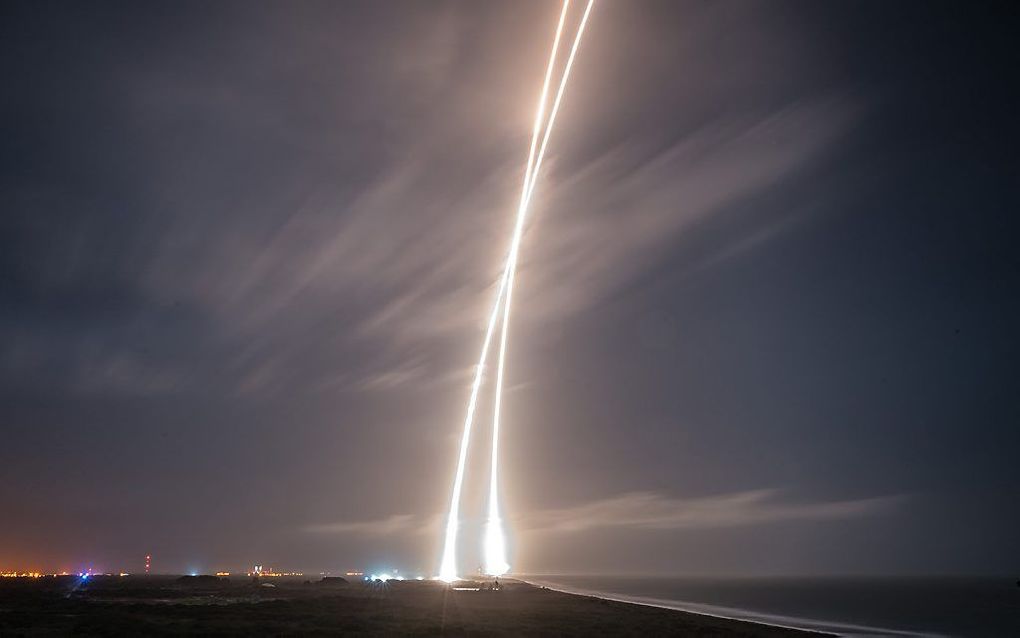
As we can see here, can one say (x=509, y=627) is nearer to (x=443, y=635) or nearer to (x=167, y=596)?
(x=443, y=635)

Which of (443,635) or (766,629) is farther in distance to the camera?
(766,629)

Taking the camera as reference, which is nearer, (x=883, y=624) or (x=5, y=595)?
(x=5, y=595)

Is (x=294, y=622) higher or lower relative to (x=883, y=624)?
higher

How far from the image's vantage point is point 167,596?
216 ft

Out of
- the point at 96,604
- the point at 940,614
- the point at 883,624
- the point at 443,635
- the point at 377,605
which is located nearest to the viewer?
the point at 443,635

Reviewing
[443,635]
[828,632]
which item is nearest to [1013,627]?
[828,632]

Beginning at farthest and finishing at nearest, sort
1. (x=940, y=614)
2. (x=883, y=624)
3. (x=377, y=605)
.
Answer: (x=940, y=614) → (x=883, y=624) → (x=377, y=605)

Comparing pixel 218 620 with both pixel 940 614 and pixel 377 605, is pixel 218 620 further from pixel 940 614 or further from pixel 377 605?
pixel 940 614

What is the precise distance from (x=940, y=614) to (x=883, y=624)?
2839cm

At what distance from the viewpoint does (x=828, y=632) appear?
62.5 m

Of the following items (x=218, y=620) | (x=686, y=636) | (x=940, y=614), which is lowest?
(x=940, y=614)

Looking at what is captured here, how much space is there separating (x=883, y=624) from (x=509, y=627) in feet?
168

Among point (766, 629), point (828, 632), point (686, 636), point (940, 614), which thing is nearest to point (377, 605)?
point (686, 636)

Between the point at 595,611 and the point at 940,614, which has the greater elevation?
the point at 595,611
